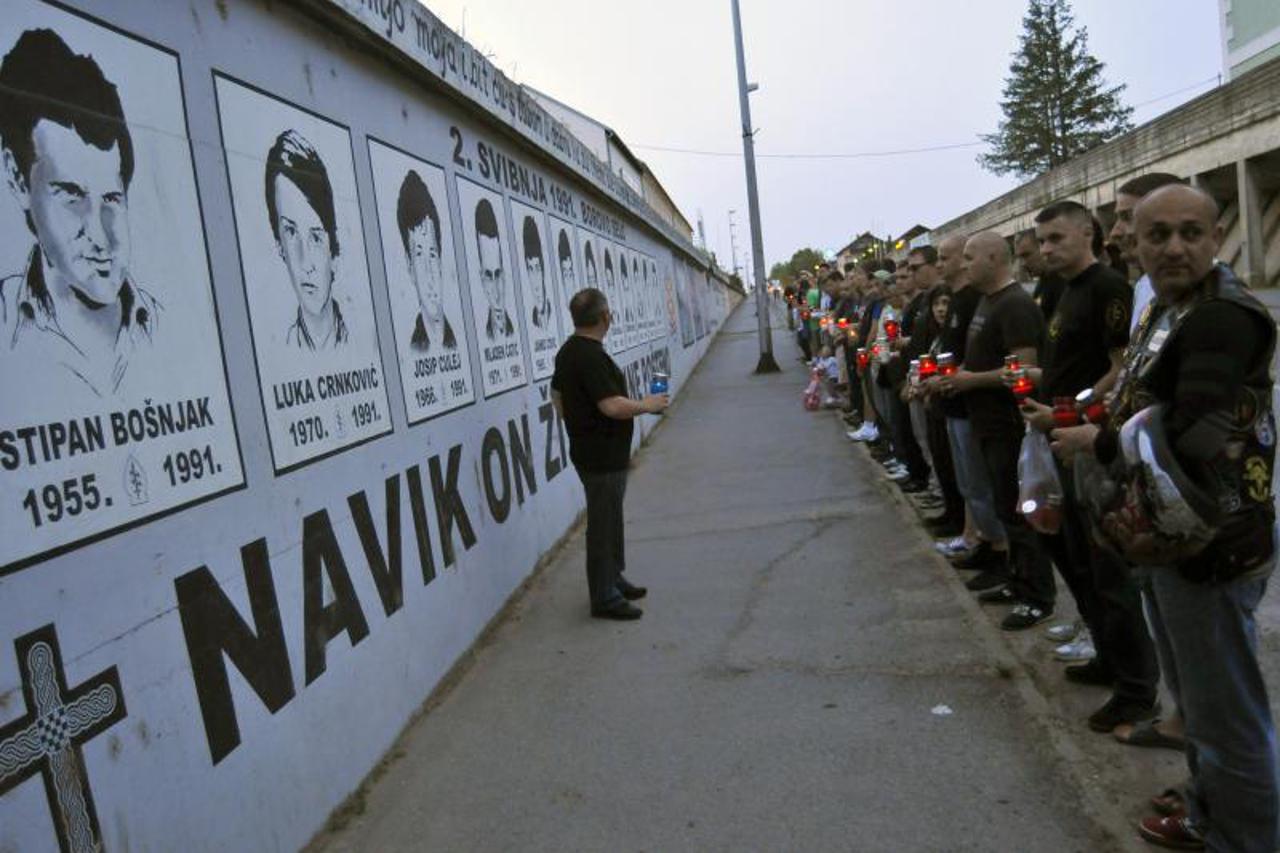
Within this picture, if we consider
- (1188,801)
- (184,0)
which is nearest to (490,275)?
(184,0)

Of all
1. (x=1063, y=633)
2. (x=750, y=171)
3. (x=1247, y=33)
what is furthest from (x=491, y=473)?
(x=1247, y=33)

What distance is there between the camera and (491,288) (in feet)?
20.6

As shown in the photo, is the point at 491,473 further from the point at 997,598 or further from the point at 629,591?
the point at 997,598

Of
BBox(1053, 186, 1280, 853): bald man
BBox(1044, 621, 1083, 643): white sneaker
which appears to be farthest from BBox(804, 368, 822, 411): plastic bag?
BBox(1053, 186, 1280, 853): bald man

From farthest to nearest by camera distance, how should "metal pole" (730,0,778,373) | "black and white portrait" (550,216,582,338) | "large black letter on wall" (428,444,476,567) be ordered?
"metal pole" (730,0,778,373), "black and white portrait" (550,216,582,338), "large black letter on wall" (428,444,476,567)

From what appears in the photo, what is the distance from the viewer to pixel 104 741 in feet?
7.91

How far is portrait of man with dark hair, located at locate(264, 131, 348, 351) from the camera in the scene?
3.66 metres

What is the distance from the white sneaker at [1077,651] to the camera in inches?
165

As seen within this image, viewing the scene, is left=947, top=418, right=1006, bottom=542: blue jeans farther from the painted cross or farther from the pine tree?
the pine tree

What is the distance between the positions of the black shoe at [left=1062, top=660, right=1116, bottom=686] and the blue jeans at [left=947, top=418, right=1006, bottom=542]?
1354 millimetres

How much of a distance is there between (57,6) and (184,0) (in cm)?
68

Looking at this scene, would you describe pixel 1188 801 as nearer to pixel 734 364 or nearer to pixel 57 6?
pixel 57 6

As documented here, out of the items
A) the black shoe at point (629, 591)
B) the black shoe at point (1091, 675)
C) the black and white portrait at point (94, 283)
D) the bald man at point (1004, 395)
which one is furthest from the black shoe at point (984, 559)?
the black and white portrait at point (94, 283)

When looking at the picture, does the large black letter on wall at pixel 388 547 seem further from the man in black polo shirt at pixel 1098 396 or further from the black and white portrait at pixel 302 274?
the man in black polo shirt at pixel 1098 396
